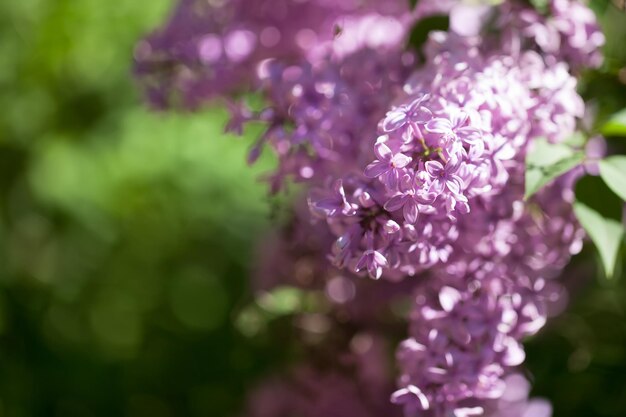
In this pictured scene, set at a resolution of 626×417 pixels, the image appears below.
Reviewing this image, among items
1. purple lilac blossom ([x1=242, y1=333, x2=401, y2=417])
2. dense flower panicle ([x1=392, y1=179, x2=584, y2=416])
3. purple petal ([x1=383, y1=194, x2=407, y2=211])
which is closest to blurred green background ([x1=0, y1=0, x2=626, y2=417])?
purple lilac blossom ([x1=242, y1=333, x2=401, y2=417])

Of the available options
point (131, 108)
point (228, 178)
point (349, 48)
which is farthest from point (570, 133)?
point (131, 108)

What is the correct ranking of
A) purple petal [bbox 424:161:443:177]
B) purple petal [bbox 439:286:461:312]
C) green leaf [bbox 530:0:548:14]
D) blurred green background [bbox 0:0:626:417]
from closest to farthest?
purple petal [bbox 424:161:443:177]
purple petal [bbox 439:286:461:312]
green leaf [bbox 530:0:548:14]
blurred green background [bbox 0:0:626:417]

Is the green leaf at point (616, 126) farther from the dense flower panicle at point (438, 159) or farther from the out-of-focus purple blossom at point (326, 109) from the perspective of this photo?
the out-of-focus purple blossom at point (326, 109)

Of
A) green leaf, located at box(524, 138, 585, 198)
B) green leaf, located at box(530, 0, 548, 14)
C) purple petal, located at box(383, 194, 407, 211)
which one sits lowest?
green leaf, located at box(524, 138, 585, 198)

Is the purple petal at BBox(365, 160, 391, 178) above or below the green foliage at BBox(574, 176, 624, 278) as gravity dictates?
above

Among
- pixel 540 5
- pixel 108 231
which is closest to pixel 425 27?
pixel 540 5

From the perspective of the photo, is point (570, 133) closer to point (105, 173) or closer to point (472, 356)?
point (472, 356)

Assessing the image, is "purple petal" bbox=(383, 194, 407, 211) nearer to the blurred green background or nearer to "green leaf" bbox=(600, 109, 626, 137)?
"green leaf" bbox=(600, 109, 626, 137)
